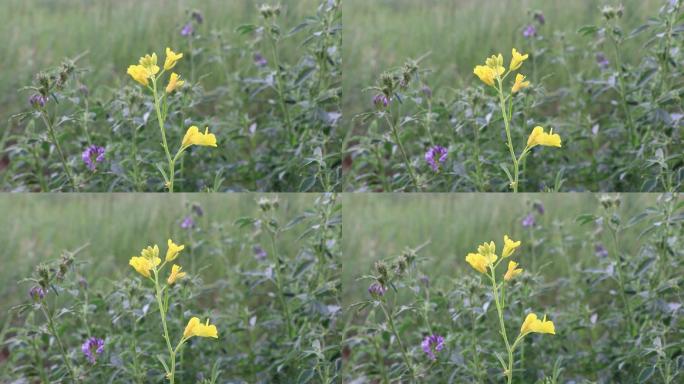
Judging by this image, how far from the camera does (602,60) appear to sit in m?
3.68

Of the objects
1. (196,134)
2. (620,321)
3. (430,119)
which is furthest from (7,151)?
(620,321)

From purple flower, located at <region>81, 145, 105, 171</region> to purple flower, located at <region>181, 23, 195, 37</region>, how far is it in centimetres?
52

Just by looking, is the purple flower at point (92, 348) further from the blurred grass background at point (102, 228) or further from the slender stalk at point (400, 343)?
the slender stalk at point (400, 343)

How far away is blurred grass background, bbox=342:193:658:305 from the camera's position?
361 centimetres

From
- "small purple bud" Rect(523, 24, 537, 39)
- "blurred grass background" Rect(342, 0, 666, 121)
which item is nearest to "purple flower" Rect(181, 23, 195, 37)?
"blurred grass background" Rect(342, 0, 666, 121)

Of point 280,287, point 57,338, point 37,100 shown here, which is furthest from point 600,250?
point 37,100

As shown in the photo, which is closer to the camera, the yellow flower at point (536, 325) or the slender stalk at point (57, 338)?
the yellow flower at point (536, 325)

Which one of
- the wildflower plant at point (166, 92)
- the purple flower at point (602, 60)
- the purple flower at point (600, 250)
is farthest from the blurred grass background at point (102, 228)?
the purple flower at point (602, 60)

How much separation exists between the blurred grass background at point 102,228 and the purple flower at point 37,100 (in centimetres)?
37

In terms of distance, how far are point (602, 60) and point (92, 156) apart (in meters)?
1.79

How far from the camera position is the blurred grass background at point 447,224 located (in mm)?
3611

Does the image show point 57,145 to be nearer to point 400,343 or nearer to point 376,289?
point 376,289

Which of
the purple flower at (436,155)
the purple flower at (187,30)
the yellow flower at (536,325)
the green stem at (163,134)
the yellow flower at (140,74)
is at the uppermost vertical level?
the yellow flower at (140,74)

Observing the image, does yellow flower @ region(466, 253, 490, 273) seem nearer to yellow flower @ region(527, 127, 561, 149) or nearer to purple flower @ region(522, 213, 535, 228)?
yellow flower @ region(527, 127, 561, 149)
